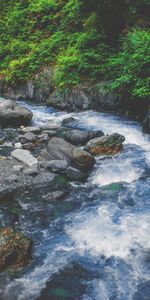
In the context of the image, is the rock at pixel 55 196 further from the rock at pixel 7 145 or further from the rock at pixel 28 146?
the rock at pixel 7 145

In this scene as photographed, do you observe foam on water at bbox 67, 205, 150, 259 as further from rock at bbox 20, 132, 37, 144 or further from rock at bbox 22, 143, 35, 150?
rock at bbox 20, 132, 37, 144

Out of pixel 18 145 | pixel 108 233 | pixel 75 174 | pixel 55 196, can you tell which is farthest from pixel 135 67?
pixel 108 233

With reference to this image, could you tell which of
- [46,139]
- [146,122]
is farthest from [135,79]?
[46,139]

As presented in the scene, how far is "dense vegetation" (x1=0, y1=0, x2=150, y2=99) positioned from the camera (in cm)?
1259

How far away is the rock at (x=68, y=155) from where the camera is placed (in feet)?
30.4

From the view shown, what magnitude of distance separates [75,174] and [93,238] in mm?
2485

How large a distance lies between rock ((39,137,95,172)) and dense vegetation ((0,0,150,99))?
3.35 meters

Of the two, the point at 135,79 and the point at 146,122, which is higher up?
the point at 135,79

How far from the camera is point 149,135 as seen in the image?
11.4m

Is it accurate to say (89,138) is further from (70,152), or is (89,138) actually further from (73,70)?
(73,70)

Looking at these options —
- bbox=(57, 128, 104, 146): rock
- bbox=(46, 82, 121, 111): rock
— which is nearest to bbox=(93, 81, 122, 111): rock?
bbox=(46, 82, 121, 111): rock

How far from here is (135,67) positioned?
12258 mm

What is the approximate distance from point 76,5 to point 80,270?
14.0m

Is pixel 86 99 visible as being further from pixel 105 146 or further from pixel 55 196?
pixel 55 196
